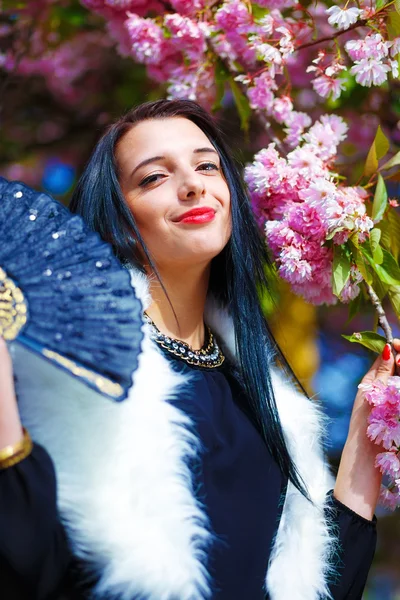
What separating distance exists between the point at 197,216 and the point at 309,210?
0.96ft

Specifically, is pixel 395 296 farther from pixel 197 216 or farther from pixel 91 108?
pixel 91 108

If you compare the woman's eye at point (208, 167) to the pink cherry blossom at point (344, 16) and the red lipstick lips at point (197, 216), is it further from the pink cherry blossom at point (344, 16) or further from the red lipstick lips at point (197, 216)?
the pink cherry blossom at point (344, 16)

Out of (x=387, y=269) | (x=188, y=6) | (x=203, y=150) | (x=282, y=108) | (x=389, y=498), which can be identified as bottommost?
(x=389, y=498)

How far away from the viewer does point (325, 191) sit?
6.05 ft

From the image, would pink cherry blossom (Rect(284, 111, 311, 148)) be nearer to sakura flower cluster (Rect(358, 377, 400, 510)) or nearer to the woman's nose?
the woman's nose

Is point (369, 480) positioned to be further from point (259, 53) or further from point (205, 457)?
point (259, 53)

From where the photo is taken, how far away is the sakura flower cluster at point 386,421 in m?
1.77

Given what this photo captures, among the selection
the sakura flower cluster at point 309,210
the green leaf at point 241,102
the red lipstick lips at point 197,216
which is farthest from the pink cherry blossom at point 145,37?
the red lipstick lips at point 197,216

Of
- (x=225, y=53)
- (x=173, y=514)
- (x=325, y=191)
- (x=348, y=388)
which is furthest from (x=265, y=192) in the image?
(x=348, y=388)

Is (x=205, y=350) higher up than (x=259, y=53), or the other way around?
(x=259, y=53)

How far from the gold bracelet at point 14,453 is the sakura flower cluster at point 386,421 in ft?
2.53

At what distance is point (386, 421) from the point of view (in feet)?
5.87

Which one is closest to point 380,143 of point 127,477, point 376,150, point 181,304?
point 376,150

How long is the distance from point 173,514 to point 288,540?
0.39m
